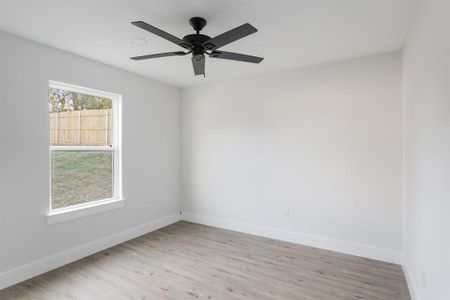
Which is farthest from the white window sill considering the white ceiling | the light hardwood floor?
the white ceiling

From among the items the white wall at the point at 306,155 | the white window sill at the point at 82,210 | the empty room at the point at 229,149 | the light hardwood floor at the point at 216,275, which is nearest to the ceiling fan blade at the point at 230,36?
the empty room at the point at 229,149

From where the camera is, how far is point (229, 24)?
7.47 ft

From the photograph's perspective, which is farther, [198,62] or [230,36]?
[198,62]

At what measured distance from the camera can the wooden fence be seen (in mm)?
3000

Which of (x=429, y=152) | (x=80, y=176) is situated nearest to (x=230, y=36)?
(x=429, y=152)

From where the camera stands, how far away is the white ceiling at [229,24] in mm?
1992

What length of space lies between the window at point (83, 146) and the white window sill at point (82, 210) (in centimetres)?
3

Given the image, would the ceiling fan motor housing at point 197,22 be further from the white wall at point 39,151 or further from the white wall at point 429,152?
the white wall at point 39,151

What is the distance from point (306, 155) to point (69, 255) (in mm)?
3286

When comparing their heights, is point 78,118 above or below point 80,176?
above

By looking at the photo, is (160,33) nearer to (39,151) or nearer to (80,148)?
(39,151)

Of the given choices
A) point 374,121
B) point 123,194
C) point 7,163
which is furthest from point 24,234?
point 374,121

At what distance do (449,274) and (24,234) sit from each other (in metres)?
3.51

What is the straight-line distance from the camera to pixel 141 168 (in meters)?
3.96
